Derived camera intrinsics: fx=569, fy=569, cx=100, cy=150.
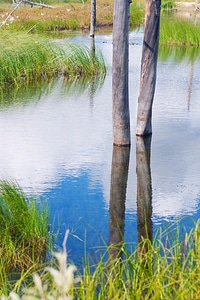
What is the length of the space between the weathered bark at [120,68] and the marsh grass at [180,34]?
10.9 metres

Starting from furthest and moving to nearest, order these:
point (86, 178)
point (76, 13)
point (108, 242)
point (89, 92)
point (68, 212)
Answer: point (76, 13) < point (89, 92) < point (86, 178) < point (68, 212) < point (108, 242)

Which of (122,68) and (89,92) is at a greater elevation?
(122,68)

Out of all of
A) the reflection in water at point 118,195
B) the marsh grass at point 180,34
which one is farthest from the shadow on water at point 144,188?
the marsh grass at point 180,34

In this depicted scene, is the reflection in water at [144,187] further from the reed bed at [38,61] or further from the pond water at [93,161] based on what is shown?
the reed bed at [38,61]

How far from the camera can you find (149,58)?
21.8 feet

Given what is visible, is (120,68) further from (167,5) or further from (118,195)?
(167,5)

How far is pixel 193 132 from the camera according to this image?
760 centimetres

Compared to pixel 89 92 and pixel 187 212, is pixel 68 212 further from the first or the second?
pixel 89 92

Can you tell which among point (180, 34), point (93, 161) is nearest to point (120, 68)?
point (93, 161)

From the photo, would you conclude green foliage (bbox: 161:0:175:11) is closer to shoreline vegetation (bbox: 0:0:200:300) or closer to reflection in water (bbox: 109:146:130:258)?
shoreline vegetation (bbox: 0:0:200:300)

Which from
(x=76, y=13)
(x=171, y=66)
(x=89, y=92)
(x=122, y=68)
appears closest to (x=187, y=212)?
(x=122, y=68)

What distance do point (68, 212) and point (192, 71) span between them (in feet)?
28.5

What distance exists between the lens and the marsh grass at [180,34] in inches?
665

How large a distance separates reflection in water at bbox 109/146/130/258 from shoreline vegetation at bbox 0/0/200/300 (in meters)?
0.18
